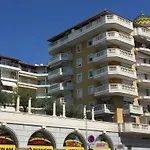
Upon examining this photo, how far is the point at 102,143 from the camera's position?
138 feet

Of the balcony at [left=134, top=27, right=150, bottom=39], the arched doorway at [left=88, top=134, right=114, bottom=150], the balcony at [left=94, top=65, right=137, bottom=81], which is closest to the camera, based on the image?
the arched doorway at [left=88, top=134, right=114, bottom=150]

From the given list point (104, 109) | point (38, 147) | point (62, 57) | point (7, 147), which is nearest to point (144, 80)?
point (104, 109)

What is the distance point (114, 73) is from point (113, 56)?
262 centimetres

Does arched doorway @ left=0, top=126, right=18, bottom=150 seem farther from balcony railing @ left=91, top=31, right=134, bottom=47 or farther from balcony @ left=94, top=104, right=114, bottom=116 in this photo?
balcony railing @ left=91, top=31, right=134, bottom=47

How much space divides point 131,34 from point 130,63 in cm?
547

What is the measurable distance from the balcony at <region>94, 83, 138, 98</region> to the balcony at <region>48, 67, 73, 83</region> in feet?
27.1

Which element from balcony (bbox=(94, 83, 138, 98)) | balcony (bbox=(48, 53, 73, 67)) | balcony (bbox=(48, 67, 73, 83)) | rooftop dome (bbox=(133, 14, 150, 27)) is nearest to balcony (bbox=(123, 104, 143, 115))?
balcony (bbox=(94, 83, 138, 98))

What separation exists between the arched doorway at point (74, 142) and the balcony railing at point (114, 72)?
37.6 ft

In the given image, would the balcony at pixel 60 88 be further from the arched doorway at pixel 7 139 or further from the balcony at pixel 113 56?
the arched doorway at pixel 7 139

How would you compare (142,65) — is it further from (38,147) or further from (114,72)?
(38,147)

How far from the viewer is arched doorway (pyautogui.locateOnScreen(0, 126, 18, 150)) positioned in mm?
32803

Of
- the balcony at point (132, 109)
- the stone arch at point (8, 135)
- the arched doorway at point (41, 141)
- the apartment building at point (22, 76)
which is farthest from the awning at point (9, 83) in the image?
the stone arch at point (8, 135)

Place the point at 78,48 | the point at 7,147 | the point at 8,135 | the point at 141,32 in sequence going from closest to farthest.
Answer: the point at 7,147 → the point at 8,135 → the point at 141,32 → the point at 78,48

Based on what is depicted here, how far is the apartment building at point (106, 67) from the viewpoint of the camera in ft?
155
